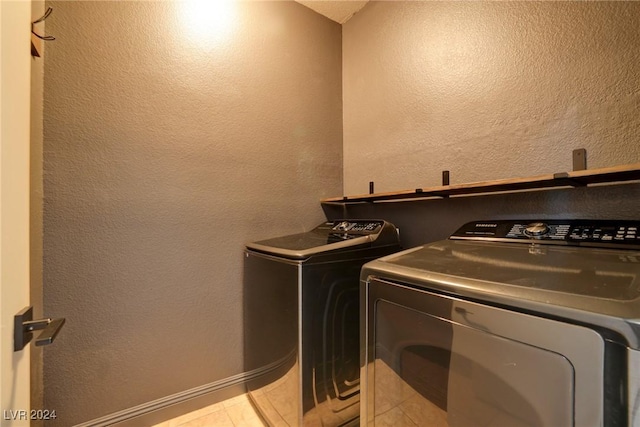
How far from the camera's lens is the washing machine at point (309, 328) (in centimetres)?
112

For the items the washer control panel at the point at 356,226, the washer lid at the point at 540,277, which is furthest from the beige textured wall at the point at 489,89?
the washer lid at the point at 540,277

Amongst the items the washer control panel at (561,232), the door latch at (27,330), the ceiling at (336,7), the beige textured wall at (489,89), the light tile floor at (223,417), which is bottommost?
the light tile floor at (223,417)

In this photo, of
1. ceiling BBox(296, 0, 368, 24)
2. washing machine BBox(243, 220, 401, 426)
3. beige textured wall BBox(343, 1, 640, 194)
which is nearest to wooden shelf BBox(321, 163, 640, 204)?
beige textured wall BBox(343, 1, 640, 194)

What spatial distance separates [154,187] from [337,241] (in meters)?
1.01

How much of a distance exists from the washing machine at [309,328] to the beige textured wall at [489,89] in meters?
0.61

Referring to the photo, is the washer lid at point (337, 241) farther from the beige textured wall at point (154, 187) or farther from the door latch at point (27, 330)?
the door latch at point (27, 330)

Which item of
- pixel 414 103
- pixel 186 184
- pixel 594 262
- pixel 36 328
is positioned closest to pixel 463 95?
pixel 414 103

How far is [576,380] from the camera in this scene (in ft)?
1.60

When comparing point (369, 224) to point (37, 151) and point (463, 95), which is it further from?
point (37, 151)

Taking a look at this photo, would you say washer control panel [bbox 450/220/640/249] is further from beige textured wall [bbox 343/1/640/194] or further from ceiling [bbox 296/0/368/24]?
ceiling [bbox 296/0/368/24]

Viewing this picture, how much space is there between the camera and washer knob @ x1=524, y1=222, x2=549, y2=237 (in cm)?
101

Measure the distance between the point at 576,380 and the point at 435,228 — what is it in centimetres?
107

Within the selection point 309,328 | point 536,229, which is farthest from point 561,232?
point 309,328

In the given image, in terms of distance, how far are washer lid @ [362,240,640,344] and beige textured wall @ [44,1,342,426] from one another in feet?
3.47
